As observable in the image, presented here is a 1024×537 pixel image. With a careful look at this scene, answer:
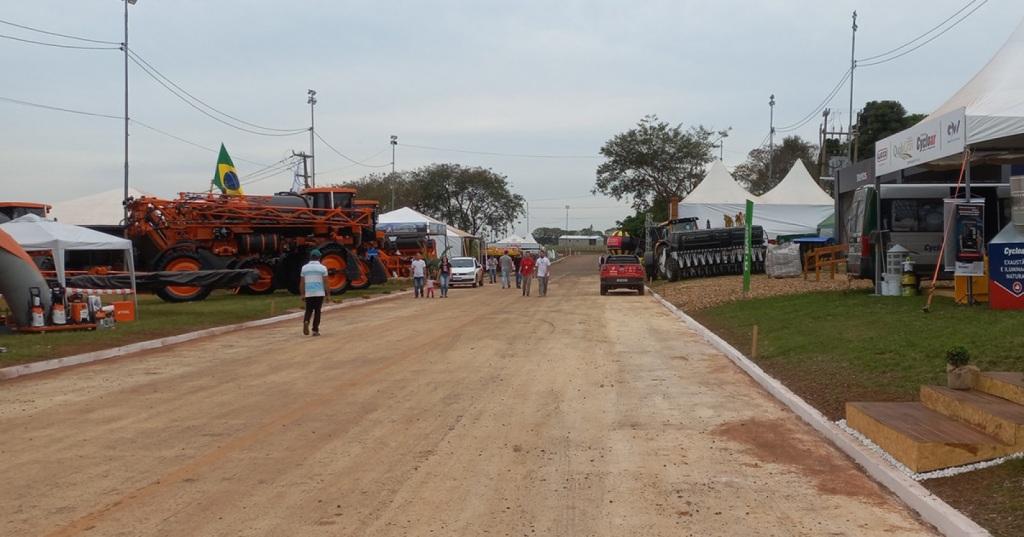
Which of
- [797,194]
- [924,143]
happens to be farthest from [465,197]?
[924,143]

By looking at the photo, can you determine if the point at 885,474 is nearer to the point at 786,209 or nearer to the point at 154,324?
the point at 154,324

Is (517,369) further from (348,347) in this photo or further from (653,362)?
(348,347)

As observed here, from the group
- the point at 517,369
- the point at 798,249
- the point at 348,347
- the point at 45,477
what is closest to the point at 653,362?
the point at 517,369

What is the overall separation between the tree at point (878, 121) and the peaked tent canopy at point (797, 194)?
111 feet

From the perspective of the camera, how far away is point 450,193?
315 ft

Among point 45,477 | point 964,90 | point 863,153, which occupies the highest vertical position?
point 863,153

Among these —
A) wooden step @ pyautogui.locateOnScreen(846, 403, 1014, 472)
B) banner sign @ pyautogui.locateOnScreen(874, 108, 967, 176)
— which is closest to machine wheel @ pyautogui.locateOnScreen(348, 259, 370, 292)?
banner sign @ pyautogui.locateOnScreen(874, 108, 967, 176)

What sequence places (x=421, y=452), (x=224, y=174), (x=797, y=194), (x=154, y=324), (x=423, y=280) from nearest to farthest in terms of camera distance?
(x=421, y=452) < (x=154, y=324) < (x=423, y=280) < (x=224, y=174) < (x=797, y=194)

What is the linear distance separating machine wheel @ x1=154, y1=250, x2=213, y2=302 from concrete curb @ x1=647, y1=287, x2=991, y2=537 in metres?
21.1

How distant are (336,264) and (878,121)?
65007 millimetres

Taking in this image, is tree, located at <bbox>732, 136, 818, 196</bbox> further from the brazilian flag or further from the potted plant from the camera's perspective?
the potted plant

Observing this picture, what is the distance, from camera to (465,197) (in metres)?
96.9

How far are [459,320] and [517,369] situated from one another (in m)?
9.01

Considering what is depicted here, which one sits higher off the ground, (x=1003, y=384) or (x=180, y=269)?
(x=180, y=269)
